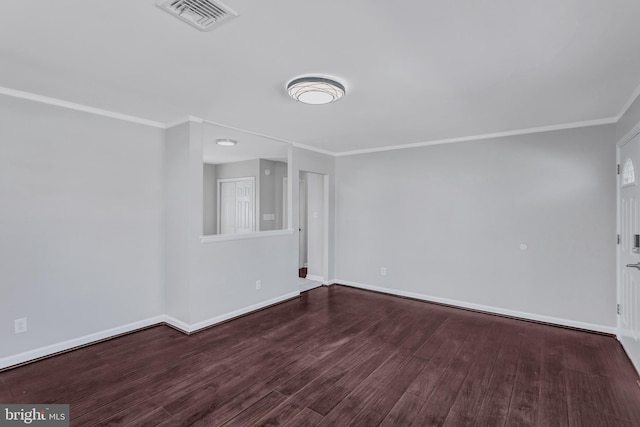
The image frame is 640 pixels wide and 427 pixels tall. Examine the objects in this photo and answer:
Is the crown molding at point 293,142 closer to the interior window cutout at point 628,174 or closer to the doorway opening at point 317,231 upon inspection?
the interior window cutout at point 628,174

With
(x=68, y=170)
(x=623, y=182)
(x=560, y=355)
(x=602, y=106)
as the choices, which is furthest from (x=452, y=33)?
(x=68, y=170)

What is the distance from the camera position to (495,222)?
4.12 metres

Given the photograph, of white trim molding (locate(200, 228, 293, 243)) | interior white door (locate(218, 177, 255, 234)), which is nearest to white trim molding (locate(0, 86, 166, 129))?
white trim molding (locate(200, 228, 293, 243))

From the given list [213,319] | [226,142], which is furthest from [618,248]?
[226,142]

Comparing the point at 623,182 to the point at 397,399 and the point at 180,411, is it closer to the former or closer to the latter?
the point at 397,399

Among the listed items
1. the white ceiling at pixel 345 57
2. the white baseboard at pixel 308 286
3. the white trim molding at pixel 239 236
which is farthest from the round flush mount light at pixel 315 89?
the white baseboard at pixel 308 286

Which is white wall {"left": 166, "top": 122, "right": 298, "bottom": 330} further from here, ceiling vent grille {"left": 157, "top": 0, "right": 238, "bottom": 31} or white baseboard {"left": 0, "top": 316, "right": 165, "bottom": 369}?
ceiling vent grille {"left": 157, "top": 0, "right": 238, "bottom": 31}

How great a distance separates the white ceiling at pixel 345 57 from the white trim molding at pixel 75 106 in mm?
85

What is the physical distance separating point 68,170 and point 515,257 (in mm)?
5096

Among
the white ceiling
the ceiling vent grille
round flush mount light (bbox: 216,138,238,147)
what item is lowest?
the ceiling vent grille

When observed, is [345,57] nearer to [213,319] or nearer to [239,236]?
[239,236]

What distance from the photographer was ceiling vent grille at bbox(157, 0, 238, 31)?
154cm

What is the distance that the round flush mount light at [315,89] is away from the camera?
7.93 feet

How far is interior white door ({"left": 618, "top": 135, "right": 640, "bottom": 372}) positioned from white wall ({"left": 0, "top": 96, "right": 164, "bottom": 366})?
15.5ft
